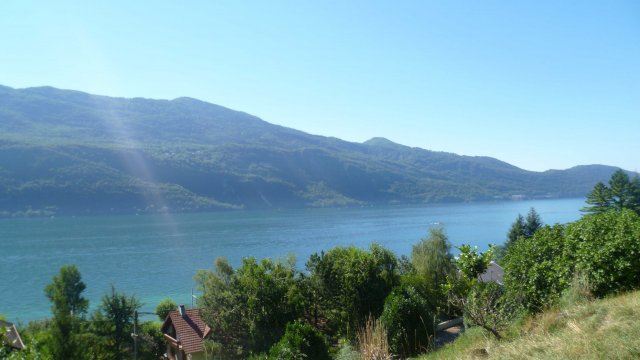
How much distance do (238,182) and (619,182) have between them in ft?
556

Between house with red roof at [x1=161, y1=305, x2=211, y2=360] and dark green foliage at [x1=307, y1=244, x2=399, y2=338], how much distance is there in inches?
238

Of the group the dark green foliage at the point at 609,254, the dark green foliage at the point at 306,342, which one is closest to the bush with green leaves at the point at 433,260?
the dark green foliage at the point at 306,342

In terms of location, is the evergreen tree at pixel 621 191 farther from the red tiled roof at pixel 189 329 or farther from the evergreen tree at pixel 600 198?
the red tiled roof at pixel 189 329

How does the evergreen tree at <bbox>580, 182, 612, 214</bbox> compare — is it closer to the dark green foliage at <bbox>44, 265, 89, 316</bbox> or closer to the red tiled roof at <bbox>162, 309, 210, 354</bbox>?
the red tiled roof at <bbox>162, 309, 210, 354</bbox>

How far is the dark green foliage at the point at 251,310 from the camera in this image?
55.2 ft

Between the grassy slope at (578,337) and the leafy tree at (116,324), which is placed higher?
the grassy slope at (578,337)

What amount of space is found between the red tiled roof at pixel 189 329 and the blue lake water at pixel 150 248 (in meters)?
15.8

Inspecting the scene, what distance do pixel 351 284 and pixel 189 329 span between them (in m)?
9.30

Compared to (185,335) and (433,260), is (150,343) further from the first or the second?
(433,260)

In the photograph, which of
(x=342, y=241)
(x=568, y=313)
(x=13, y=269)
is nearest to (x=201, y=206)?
(x=342, y=241)

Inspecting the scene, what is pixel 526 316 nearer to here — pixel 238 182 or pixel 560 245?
pixel 560 245

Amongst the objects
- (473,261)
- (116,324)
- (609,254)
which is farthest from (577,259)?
(116,324)

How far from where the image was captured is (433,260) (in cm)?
2631

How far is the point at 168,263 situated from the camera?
199 ft
